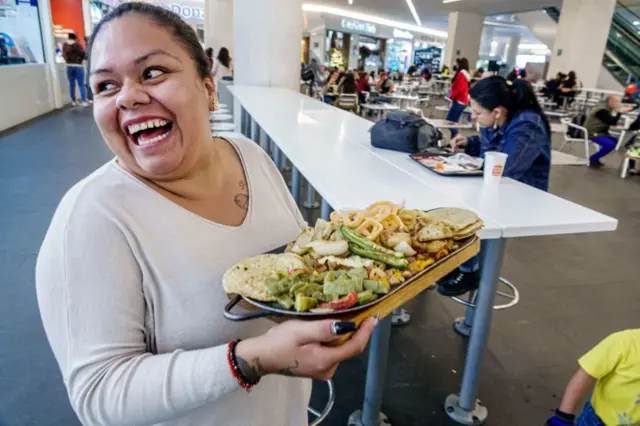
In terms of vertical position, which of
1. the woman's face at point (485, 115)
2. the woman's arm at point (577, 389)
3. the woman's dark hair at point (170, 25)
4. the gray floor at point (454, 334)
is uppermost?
the woman's dark hair at point (170, 25)

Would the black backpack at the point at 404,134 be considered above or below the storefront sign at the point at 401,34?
below

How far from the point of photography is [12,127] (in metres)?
7.88

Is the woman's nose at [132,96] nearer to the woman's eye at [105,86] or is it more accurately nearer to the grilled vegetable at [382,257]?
the woman's eye at [105,86]

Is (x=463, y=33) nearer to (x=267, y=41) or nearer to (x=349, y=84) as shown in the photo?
(x=349, y=84)

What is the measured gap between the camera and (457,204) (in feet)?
5.54

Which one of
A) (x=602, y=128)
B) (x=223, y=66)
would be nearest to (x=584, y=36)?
(x=602, y=128)

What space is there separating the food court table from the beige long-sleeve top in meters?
0.79

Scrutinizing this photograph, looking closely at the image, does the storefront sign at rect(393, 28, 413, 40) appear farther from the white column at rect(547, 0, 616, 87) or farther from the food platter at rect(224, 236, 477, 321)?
the food platter at rect(224, 236, 477, 321)

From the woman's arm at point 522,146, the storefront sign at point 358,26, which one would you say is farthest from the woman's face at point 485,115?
the storefront sign at point 358,26

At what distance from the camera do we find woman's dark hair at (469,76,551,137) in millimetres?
2555

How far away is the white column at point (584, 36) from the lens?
43.0ft

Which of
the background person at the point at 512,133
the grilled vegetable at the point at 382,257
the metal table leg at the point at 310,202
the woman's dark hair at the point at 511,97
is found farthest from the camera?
the metal table leg at the point at 310,202

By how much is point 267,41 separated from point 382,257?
5.97 m

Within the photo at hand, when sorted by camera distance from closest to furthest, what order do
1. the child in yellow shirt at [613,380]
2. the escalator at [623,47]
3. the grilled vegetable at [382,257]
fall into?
the grilled vegetable at [382,257] < the child in yellow shirt at [613,380] < the escalator at [623,47]
